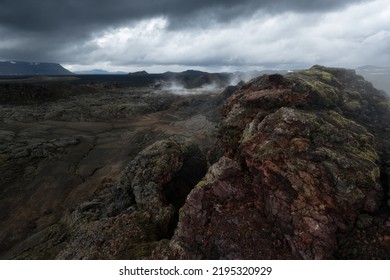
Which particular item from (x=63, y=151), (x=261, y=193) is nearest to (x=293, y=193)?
(x=261, y=193)

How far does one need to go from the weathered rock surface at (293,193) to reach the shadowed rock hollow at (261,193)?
5cm

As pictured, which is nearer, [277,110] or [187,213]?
[187,213]

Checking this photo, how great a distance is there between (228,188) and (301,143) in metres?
4.20

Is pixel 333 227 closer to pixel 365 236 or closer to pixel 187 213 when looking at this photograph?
pixel 365 236

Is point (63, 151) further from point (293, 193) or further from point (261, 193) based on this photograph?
point (293, 193)

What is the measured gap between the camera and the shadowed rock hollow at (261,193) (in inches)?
495

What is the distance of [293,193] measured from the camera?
44.1 ft

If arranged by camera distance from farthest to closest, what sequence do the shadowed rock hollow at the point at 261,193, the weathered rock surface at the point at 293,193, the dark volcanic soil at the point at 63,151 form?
the dark volcanic soil at the point at 63,151, the shadowed rock hollow at the point at 261,193, the weathered rock surface at the point at 293,193

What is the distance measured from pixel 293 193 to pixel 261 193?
1.55m

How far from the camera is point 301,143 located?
14.5 meters

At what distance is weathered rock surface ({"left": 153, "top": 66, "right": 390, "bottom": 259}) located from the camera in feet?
40.4

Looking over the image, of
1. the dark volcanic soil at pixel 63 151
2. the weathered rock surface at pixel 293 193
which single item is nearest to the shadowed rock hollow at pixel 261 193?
the weathered rock surface at pixel 293 193

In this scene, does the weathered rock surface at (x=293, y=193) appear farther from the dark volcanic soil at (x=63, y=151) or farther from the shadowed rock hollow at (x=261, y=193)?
the dark volcanic soil at (x=63, y=151)
